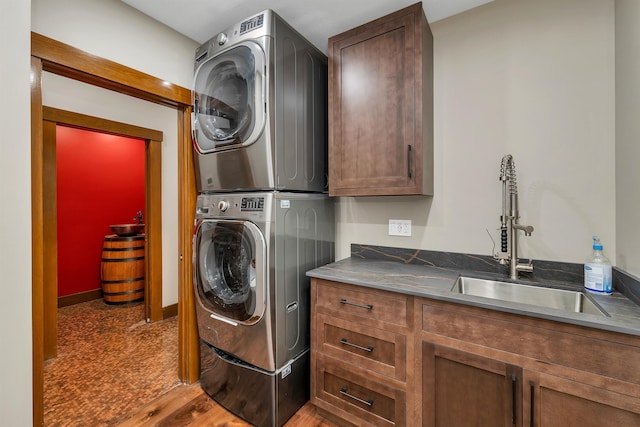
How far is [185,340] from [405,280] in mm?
1644

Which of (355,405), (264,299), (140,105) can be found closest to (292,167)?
(264,299)

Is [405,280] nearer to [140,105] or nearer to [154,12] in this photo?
[154,12]

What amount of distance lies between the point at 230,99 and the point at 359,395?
6.22 ft

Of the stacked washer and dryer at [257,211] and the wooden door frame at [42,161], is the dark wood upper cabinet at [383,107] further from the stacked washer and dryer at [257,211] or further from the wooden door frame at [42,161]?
the wooden door frame at [42,161]

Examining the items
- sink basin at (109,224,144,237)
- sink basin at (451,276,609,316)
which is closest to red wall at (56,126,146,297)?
sink basin at (109,224,144,237)

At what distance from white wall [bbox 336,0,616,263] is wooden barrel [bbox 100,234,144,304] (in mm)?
3379

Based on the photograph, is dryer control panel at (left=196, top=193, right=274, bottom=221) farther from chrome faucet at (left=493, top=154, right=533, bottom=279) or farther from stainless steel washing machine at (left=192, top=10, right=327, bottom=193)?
chrome faucet at (left=493, top=154, right=533, bottom=279)

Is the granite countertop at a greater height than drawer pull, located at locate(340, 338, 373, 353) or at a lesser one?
greater

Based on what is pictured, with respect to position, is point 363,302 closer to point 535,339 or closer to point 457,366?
point 457,366

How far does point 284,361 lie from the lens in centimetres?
163

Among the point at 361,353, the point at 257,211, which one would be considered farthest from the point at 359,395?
the point at 257,211

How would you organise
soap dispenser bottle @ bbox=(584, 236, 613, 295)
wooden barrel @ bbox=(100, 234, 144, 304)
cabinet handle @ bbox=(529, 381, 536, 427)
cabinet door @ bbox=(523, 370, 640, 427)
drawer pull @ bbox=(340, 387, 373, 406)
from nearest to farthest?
cabinet door @ bbox=(523, 370, 640, 427), cabinet handle @ bbox=(529, 381, 536, 427), soap dispenser bottle @ bbox=(584, 236, 613, 295), drawer pull @ bbox=(340, 387, 373, 406), wooden barrel @ bbox=(100, 234, 144, 304)

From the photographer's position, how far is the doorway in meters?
2.29

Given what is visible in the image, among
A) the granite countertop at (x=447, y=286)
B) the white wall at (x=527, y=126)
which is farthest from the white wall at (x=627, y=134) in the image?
the granite countertop at (x=447, y=286)
